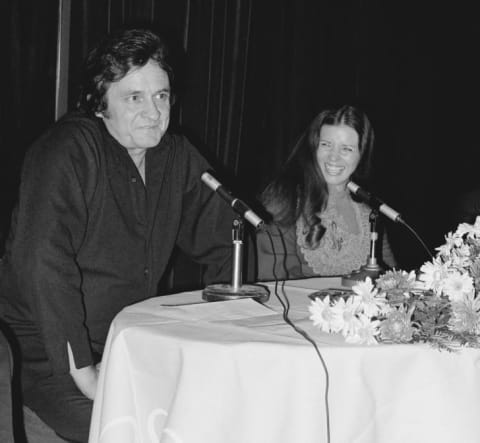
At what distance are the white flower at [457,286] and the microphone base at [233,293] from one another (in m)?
0.54

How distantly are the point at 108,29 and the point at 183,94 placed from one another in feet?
1.96

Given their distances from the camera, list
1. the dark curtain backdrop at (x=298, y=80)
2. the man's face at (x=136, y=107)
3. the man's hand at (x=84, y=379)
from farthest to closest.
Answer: the dark curtain backdrop at (x=298, y=80), the man's face at (x=136, y=107), the man's hand at (x=84, y=379)

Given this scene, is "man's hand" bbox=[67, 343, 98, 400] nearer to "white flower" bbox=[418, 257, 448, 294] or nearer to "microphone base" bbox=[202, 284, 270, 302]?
"microphone base" bbox=[202, 284, 270, 302]

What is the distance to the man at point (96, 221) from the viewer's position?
1.96m

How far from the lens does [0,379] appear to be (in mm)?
1507

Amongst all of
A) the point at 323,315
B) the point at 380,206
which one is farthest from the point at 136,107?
the point at 323,315

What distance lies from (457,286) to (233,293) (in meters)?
0.63

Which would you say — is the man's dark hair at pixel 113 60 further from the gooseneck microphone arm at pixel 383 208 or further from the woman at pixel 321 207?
the woman at pixel 321 207

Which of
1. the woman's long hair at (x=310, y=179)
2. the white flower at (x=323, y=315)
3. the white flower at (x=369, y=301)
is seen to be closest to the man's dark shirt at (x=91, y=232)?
the woman's long hair at (x=310, y=179)

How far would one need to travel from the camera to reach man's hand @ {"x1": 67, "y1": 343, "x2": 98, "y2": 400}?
6.51ft

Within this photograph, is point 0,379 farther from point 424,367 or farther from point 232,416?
point 424,367

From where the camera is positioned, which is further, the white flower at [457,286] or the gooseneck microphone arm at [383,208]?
the gooseneck microphone arm at [383,208]

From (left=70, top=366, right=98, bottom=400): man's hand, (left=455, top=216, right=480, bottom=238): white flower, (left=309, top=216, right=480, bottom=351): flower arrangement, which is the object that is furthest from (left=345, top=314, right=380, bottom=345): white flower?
(left=70, top=366, right=98, bottom=400): man's hand

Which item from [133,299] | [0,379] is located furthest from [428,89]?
[0,379]
